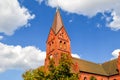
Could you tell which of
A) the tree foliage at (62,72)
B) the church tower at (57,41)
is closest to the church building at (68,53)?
the church tower at (57,41)

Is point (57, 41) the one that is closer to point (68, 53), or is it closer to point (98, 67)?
point (68, 53)

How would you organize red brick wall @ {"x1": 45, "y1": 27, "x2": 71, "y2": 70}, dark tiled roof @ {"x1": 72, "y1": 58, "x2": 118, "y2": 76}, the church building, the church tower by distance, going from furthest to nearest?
1. the church tower
2. red brick wall @ {"x1": 45, "y1": 27, "x2": 71, "y2": 70}
3. dark tiled roof @ {"x1": 72, "y1": 58, "x2": 118, "y2": 76}
4. the church building

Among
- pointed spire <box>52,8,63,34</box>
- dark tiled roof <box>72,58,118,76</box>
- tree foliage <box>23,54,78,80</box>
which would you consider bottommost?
tree foliage <box>23,54,78,80</box>

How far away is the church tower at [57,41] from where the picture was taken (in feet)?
206

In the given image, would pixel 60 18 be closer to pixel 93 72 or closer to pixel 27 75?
pixel 93 72

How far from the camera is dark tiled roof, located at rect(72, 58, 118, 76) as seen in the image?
203 ft

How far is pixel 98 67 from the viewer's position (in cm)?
6850

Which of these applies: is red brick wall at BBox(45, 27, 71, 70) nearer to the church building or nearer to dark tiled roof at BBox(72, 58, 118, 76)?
the church building

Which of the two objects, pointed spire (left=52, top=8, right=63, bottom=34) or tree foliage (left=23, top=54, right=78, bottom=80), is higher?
pointed spire (left=52, top=8, right=63, bottom=34)

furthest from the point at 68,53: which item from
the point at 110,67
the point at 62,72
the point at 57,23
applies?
the point at 62,72

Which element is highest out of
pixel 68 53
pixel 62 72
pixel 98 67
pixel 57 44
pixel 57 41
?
pixel 57 41

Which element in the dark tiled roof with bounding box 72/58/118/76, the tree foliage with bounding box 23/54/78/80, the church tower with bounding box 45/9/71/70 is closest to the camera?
the tree foliage with bounding box 23/54/78/80

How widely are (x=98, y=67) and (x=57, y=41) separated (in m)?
15.5

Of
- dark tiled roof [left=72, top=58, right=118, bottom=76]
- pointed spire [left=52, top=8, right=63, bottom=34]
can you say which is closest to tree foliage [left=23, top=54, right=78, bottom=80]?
dark tiled roof [left=72, top=58, right=118, bottom=76]
